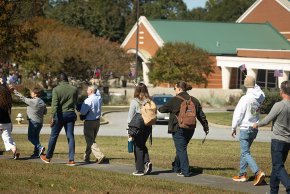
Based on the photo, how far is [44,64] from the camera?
5728 centimetres

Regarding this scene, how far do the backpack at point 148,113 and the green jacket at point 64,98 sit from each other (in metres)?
1.84

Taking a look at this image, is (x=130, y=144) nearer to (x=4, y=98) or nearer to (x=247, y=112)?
(x=247, y=112)

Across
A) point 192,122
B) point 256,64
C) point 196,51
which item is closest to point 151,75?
point 196,51

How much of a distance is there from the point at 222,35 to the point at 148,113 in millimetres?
65202

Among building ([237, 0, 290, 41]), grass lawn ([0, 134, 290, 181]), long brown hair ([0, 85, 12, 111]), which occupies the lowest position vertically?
grass lawn ([0, 134, 290, 181])

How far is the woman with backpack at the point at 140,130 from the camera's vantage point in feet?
44.1

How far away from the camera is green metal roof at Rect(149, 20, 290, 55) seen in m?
73.8

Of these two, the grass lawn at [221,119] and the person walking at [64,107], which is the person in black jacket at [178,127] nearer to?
the person walking at [64,107]

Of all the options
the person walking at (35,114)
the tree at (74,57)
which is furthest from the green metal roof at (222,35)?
the person walking at (35,114)

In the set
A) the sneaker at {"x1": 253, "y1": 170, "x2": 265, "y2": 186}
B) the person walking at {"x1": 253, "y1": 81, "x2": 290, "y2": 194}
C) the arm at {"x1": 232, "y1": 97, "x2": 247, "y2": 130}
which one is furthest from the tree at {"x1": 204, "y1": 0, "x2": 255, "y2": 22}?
the person walking at {"x1": 253, "y1": 81, "x2": 290, "y2": 194}

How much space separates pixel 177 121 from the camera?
13266 millimetres

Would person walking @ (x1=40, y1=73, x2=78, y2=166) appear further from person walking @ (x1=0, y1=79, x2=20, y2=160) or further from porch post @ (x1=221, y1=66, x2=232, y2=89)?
porch post @ (x1=221, y1=66, x2=232, y2=89)

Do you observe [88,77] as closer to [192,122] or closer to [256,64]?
[256,64]

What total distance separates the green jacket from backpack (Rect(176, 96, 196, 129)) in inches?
98.9
